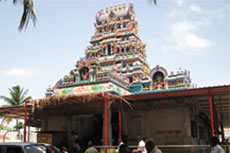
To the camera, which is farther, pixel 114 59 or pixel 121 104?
pixel 114 59

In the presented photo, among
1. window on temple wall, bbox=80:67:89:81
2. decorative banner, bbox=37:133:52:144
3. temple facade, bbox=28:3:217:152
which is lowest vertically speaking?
decorative banner, bbox=37:133:52:144

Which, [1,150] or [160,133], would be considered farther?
[160,133]

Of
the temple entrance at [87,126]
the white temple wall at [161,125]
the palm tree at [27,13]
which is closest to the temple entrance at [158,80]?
the white temple wall at [161,125]

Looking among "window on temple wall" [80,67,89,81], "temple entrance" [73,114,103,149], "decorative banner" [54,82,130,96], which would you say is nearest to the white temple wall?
"decorative banner" [54,82,130,96]

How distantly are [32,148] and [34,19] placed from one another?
4.07 meters

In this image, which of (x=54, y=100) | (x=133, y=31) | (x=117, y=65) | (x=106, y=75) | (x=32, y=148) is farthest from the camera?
(x=133, y=31)

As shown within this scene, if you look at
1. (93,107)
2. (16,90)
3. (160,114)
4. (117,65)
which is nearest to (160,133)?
(160,114)

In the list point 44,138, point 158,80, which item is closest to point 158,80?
point 158,80

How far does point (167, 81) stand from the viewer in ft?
77.4

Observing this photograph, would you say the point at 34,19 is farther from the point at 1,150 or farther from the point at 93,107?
the point at 93,107

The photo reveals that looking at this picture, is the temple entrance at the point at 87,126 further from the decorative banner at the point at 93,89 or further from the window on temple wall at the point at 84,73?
the window on temple wall at the point at 84,73

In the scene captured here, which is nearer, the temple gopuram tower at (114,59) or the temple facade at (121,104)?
the temple facade at (121,104)

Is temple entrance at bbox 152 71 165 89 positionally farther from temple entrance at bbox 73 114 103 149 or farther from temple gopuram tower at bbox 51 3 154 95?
temple entrance at bbox 73 114 103 149

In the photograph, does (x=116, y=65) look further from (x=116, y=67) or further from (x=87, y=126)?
(x=87, y=126)
